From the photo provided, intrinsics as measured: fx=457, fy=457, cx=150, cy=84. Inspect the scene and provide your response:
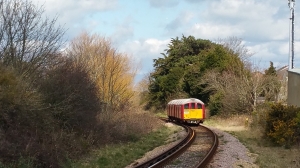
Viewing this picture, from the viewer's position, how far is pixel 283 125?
2300cm

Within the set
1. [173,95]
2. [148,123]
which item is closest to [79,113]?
[148,123]

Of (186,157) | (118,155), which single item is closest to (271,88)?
(186,157)

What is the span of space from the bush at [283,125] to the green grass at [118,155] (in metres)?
6.19

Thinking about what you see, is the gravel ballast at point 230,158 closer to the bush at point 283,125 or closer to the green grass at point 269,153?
the green grass at point 269,153

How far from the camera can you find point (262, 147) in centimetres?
2325

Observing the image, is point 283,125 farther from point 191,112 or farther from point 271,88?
point 271,88

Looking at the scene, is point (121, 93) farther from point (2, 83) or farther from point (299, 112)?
point (2, 83)

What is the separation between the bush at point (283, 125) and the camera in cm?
2283

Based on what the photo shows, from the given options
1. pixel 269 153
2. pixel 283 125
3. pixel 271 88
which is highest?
pixel 271 88

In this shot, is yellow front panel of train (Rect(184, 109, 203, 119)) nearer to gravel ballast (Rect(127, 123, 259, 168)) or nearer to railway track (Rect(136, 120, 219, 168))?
railway track (Rect(136, 120, 219, 168))

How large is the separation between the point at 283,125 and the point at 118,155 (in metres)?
8.89

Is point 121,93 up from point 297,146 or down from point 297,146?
up

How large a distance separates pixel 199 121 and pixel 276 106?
17788mm

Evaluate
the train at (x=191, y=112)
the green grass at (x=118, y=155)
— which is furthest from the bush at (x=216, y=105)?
the green grass at (x=118, y=155)
